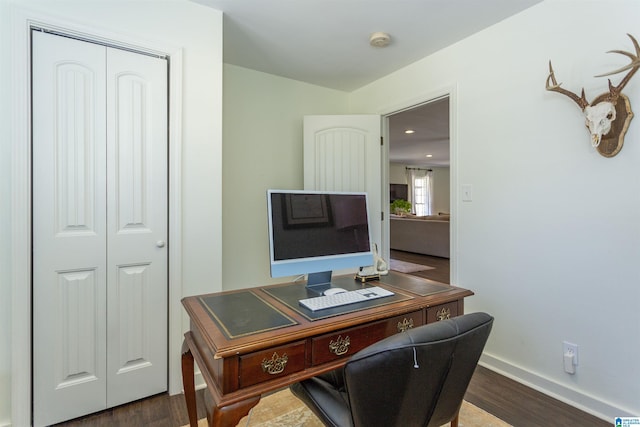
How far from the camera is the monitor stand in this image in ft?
5.24

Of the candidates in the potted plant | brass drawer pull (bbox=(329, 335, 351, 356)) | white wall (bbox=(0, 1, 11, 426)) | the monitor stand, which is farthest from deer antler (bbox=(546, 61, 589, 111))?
the potted plant

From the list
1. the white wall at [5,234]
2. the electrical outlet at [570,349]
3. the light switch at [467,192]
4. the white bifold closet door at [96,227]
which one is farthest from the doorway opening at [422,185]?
the white wall at [5,234]

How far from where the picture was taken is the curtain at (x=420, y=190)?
10.7 meters

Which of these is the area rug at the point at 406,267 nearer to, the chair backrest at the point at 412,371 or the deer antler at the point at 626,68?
the deer antler at the point at 626,68

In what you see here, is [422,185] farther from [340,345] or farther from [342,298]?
[340,345]

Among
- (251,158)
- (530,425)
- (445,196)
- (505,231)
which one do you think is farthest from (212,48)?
(445,196)

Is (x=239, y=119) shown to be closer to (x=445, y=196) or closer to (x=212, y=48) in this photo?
(x=212, y=48)

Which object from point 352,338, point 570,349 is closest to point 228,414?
point 352,338

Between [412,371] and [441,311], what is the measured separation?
71 centimetres

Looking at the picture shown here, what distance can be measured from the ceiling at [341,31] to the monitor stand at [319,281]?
1694 mm

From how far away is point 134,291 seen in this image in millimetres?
1905

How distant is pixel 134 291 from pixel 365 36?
2.39 m

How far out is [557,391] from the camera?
1932 mm

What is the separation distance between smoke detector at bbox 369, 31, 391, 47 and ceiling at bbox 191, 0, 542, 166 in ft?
0.12
